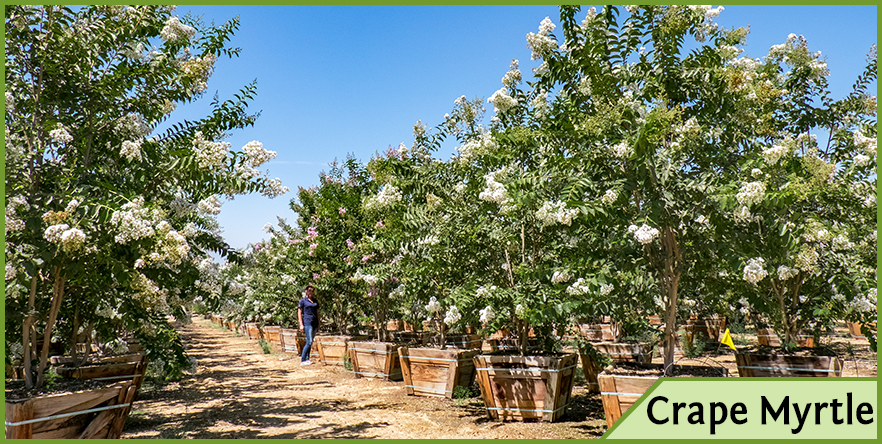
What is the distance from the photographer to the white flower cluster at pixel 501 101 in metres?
5.93

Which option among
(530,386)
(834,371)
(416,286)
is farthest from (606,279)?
(834,371)

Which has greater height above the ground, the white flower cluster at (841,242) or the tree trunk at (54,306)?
the white flower cluster at (841,242)

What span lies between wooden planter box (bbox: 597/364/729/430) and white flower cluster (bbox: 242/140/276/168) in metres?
3.46

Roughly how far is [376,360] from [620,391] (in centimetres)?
490

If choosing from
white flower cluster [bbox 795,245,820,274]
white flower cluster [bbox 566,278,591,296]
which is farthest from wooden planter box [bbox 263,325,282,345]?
white flower cluster [bbox 795,245,820,274]

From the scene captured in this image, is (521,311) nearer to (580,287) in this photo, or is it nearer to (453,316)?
(580,287)

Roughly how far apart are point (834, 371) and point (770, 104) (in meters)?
3.27

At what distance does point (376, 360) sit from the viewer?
889 cm

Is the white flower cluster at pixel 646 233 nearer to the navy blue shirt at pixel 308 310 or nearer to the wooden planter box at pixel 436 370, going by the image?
the wooden planter box at pixel 436 370

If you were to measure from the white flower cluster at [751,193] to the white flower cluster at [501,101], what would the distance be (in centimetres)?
262

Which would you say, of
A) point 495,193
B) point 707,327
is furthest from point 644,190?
point 707,327

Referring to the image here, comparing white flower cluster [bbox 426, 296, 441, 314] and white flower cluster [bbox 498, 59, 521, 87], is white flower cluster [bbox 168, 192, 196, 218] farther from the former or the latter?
white flower cluster [bbox 498, 59, 521, 87]

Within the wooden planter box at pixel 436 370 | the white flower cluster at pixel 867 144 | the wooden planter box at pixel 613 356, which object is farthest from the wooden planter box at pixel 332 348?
the white flower cluster at pixel 867 144

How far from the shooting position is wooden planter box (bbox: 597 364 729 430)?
4.69 m
